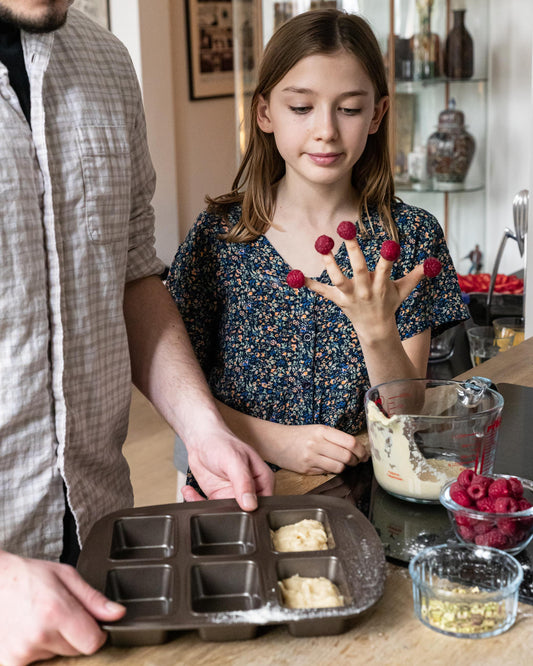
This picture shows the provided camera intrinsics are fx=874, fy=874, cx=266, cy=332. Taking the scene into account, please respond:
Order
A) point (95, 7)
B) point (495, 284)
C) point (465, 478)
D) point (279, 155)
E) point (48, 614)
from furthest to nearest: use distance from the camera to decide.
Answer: point (95, 7) → point (495, 284) → point (279, 155) → point (465, 478) → point (48, 614)

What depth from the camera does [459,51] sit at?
4430 mm

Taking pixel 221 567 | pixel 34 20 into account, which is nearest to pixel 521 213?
pixel 34 20

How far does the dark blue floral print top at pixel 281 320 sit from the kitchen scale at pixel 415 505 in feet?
0.90

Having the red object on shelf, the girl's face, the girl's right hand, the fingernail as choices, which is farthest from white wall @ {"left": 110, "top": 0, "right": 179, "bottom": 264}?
the fingernail

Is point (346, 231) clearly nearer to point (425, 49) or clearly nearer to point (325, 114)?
point (325, 114)

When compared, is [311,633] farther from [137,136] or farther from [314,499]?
[137,136]

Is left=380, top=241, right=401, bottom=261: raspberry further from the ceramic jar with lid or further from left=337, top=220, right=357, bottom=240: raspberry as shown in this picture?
the ceramic jar with lid

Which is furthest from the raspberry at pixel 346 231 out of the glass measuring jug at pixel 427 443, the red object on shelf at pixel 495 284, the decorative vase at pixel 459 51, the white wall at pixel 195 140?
the white wall at pixel 195 140

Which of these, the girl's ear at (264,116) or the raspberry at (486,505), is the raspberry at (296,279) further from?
the girl's ear at (264,116)

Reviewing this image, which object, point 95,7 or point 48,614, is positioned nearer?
point 48,614

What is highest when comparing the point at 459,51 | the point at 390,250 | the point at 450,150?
the point at 459,51

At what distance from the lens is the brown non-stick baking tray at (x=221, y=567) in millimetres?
863

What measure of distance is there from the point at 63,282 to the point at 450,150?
363 cm

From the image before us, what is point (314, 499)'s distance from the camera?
1.09 m
